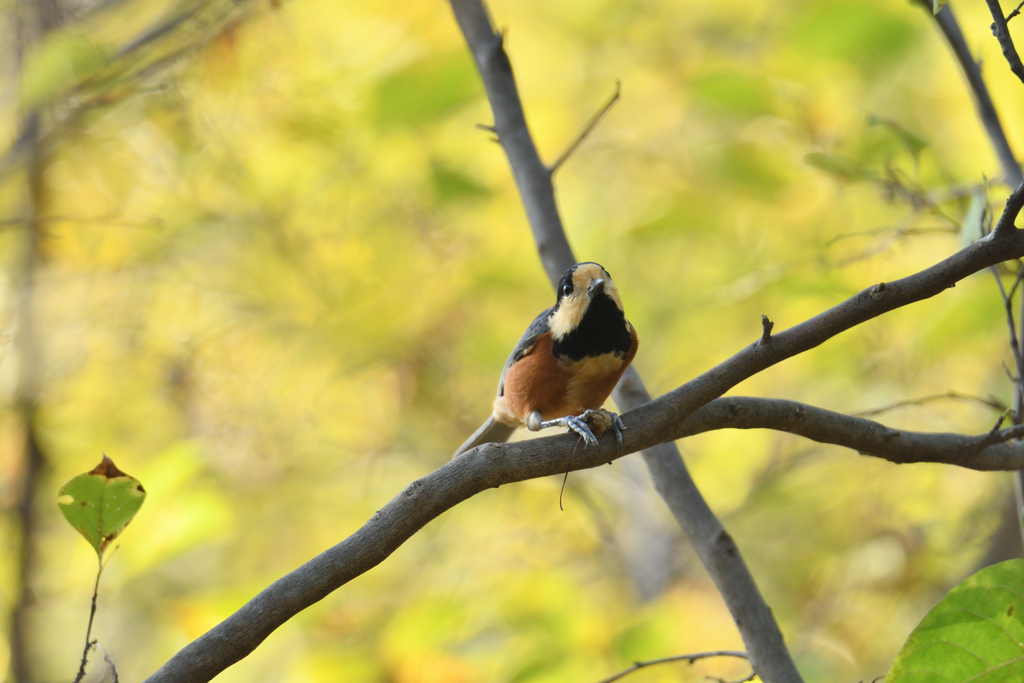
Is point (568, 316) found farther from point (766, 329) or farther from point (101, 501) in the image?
point (101, 501)

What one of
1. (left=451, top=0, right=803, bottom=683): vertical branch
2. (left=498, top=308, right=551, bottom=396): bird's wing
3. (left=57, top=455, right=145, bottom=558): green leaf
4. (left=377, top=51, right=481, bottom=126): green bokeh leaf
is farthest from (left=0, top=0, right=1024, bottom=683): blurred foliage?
(left=57, top=455, right=145, bottom=558): green leaf

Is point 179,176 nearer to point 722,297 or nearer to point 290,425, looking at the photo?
point 290,425

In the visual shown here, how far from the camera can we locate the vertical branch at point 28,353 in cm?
319

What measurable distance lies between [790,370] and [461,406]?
2150 millimetres

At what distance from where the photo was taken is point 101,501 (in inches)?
64.1

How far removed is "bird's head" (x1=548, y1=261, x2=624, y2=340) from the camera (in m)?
2.56

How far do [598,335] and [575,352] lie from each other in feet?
0.32

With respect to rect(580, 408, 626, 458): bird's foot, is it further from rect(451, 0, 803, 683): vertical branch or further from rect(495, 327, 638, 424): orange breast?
rect(451, 0, 803, 683): vertical branch

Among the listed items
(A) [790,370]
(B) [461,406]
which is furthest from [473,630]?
(A) [790,370]

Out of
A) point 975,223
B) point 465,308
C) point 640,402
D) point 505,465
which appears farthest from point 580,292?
point 465,308

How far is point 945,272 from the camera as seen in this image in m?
1.74

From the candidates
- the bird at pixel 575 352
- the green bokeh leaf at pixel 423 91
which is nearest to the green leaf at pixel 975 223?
the bird at pixel 575 352

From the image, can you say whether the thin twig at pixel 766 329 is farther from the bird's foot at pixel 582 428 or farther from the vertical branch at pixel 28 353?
the vertical branch at pixel 28 353

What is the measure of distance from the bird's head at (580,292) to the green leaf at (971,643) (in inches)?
53.1
